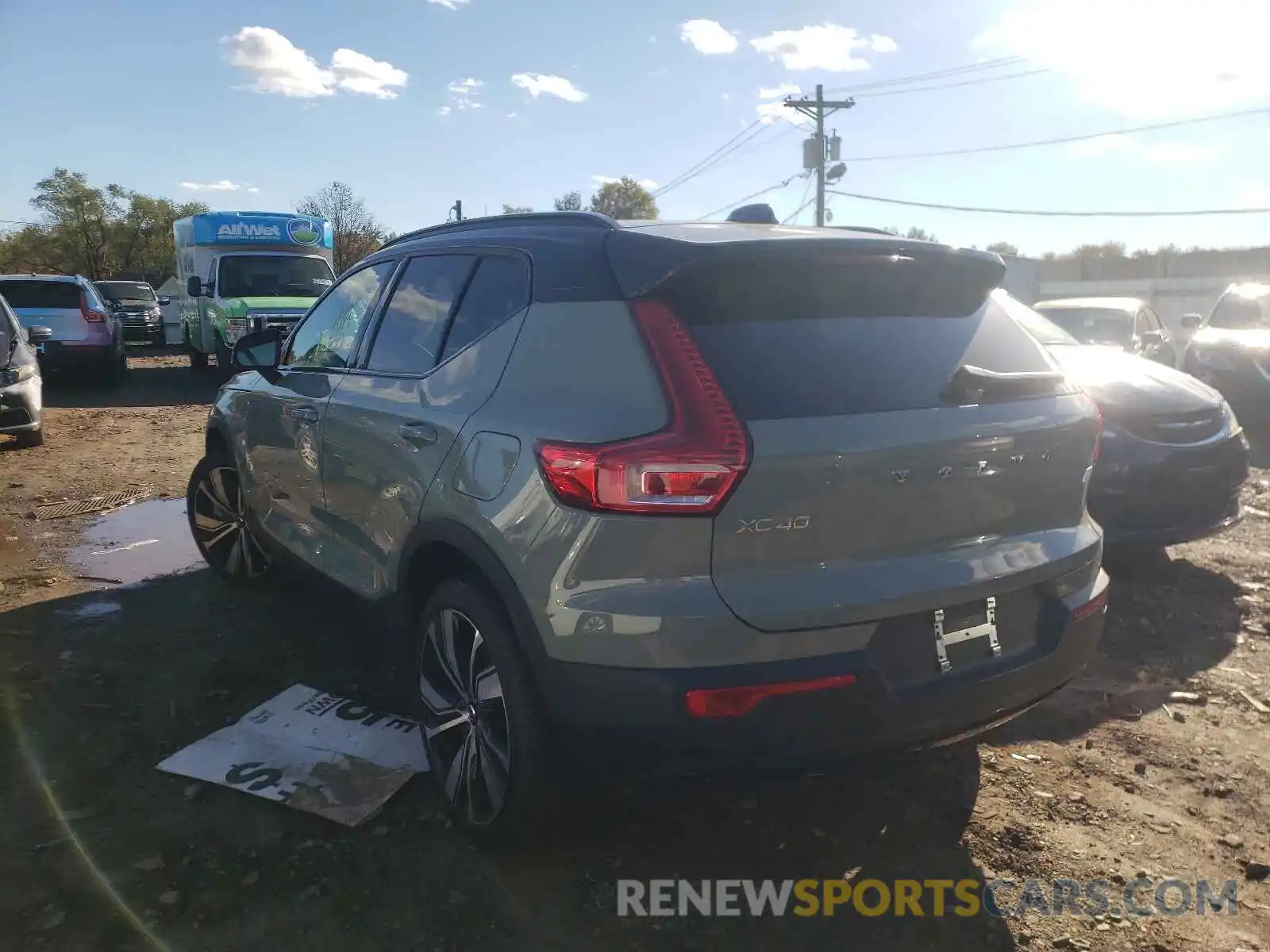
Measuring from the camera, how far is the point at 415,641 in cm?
305

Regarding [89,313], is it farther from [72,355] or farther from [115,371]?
[115,371]

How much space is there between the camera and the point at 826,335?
2.47 m

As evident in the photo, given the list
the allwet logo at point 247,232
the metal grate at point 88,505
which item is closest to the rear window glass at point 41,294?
the allwet logo at point 247,232

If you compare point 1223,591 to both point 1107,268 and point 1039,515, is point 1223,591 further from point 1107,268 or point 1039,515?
point 1107,268

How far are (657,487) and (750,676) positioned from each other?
0.49 metres

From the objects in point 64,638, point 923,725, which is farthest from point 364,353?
point 923,725

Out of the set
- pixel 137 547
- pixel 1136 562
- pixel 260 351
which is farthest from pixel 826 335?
pixel 137 547

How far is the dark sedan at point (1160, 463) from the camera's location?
4930mm

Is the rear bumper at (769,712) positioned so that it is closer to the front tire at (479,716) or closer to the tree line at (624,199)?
the front tire at (479,716)

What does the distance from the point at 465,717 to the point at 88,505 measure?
579cm

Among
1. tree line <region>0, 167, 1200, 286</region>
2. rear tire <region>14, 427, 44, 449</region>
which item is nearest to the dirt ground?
rear tire <region>14, 427, 44, 449</region>

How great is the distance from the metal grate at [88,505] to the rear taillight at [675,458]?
616cm

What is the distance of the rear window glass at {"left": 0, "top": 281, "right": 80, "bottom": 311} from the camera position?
14.6 m

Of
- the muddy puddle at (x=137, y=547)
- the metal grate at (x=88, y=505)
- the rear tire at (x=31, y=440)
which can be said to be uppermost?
the rear tire at (x=31, y=440)
